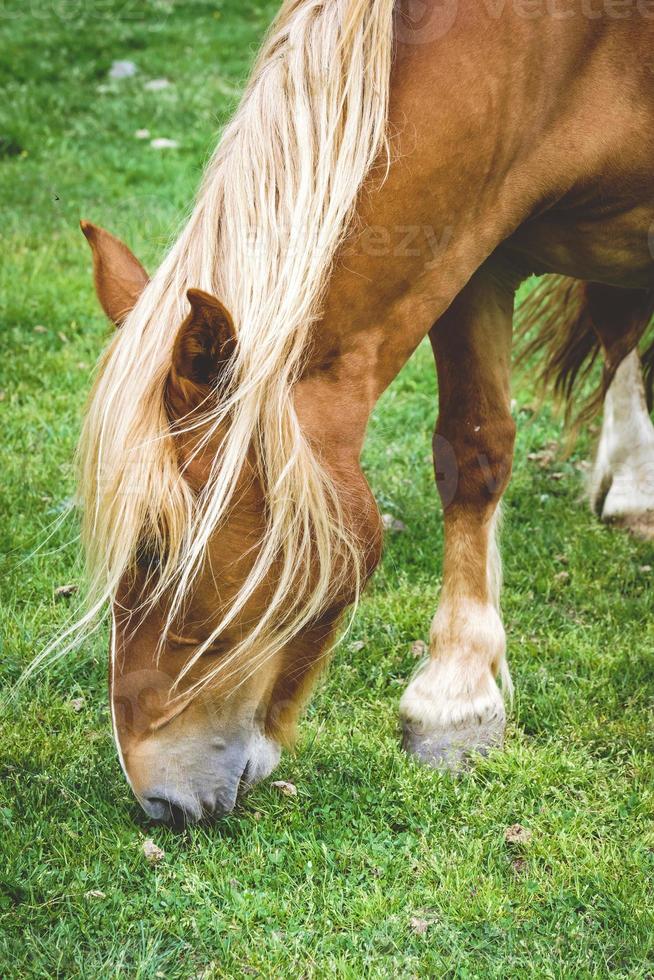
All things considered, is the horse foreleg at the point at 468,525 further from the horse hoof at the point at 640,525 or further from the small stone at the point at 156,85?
the small stone at the point at 156,85

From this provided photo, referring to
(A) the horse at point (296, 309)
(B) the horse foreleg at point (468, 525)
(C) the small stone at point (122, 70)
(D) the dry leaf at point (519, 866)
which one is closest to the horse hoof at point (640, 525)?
(B) the horse foreleg at point (468, 525)

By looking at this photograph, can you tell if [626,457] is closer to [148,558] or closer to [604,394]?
[604,394]

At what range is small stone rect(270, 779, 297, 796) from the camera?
2.89 meters

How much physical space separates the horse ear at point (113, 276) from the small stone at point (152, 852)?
127 cm

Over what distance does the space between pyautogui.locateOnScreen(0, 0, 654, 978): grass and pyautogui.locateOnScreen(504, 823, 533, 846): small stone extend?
2cm

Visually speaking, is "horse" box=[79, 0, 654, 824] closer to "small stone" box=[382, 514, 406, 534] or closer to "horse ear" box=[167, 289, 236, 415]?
"horse ear" box=[167, 289, 236, 415]

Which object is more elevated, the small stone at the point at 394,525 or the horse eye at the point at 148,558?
the horse eye at the point at 148,558

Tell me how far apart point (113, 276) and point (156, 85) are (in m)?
8.29

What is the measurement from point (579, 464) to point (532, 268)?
2.11 m

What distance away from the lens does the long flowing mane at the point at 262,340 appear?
223 cm

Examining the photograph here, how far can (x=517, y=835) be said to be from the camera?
2.75 metres

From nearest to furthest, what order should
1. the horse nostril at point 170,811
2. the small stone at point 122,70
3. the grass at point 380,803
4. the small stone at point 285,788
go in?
the grass at point 380,803
the horse nostril at point 170,811
the small stone at point 285,788
the small stone at point 122,70

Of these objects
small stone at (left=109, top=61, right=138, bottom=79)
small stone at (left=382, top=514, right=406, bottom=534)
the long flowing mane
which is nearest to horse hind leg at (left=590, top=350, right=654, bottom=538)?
small stone at (left=382, top=514, right=406, bottom=534)

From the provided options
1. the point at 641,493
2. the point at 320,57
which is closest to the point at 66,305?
the point at 641,493
